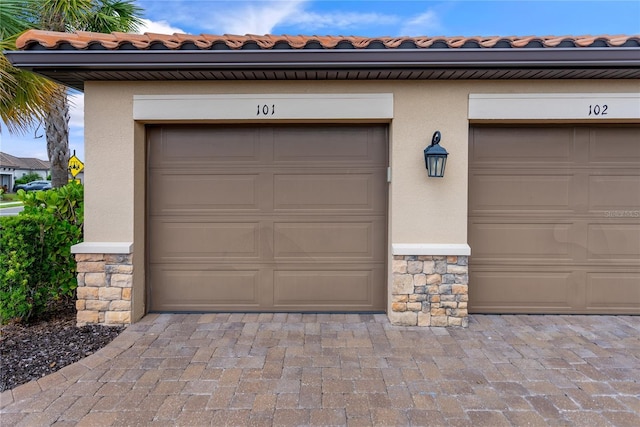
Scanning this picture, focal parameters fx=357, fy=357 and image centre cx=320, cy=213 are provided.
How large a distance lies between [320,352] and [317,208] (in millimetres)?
1789

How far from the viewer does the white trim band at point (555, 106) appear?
423 centimetres

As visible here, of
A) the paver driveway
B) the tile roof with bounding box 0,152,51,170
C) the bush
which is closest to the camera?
the paver driveway

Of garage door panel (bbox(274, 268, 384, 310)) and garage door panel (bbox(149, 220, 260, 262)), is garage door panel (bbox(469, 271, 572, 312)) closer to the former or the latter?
garage door panel (bbox(274, 268, 384, 310))

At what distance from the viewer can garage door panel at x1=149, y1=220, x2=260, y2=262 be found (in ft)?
15.2

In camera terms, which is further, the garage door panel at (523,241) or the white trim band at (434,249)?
the garage door panel at (523,241)

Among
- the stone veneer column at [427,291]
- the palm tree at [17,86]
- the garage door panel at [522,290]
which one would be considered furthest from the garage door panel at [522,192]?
the palm tree at [17,86]

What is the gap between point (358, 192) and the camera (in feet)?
15.1

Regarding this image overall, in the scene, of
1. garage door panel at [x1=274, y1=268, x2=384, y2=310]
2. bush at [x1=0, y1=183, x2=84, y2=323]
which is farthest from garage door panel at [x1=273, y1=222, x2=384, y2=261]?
bush at [x1=0, y1=183, x2=84, y2=323]

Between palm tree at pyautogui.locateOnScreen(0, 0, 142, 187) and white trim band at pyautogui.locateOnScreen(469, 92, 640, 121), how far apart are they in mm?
5673

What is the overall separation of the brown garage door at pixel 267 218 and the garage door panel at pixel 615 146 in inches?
105

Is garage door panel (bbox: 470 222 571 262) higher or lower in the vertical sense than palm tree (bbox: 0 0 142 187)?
lower

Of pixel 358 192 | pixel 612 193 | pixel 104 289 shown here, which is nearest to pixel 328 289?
pixel 358 192

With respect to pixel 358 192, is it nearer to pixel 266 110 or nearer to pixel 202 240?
pixel 266 110

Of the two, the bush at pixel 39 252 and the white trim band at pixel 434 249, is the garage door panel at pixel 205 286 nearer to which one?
the bush at pixel 39 252
